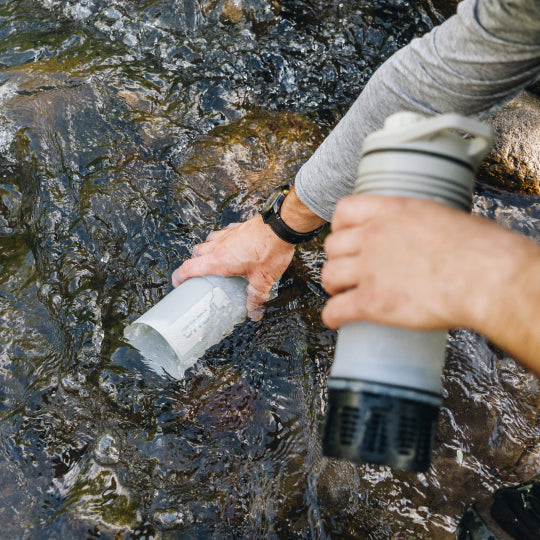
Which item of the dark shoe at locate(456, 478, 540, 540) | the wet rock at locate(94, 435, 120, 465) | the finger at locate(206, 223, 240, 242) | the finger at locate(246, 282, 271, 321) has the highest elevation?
the finger at locate(206, 223, 240, 242)

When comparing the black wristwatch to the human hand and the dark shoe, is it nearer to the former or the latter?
the human hand

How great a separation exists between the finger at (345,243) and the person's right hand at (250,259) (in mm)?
1032

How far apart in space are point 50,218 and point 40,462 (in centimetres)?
126

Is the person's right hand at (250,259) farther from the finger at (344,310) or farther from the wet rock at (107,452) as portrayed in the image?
the finger at (344,310)

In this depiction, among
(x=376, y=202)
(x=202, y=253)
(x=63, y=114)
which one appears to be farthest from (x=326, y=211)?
(x=63, y=114)

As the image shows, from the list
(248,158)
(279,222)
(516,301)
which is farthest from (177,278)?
(516,301)

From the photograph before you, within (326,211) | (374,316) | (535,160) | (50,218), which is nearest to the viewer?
(374,316)

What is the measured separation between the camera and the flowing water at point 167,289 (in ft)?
6.60

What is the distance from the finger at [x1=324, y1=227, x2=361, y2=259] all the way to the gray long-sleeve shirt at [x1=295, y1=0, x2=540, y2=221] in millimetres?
700

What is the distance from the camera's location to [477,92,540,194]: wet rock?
2824mm

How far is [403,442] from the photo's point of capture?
3.46 feet

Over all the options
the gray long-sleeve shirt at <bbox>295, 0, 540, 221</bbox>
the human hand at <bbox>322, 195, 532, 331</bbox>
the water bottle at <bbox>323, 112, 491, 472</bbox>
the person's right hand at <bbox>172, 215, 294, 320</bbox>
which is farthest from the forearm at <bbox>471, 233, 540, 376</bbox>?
the person's right hand at <bbox>172, 215, 294, 320</bbox>

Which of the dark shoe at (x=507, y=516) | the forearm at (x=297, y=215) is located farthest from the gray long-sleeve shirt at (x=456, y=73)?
the dark shoe at (x=507, y=516)

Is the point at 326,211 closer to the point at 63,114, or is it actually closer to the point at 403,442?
the point at 403,442
